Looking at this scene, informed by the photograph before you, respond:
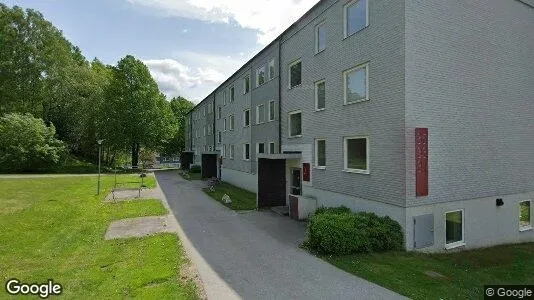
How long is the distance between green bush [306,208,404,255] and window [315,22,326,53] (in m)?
9.00

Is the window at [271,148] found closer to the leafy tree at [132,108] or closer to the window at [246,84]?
the window at [246,84]

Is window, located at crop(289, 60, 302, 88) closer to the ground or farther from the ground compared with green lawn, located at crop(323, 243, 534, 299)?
farther from the ground

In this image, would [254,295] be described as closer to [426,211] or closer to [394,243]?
[394,243]

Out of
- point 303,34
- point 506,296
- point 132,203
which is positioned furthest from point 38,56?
point 506,296

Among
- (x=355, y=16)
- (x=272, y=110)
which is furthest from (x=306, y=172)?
(x=355, y=16)

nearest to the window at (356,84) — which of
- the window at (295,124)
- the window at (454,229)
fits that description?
the window at (295,124)

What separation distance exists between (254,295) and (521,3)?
669 inches

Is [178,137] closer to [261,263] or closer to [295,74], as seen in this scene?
[295,74]

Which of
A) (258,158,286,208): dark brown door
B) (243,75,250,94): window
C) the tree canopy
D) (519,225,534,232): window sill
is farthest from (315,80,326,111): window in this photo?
the tree canopy

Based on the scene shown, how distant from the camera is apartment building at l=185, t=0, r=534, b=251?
12281 millimetres

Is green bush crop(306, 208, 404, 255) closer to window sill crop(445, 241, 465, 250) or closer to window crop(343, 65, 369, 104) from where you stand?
window sill crop(445, 241, 465, 250)

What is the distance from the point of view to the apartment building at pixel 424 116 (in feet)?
40.3

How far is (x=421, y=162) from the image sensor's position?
12.2 m

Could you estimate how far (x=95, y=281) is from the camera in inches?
355
